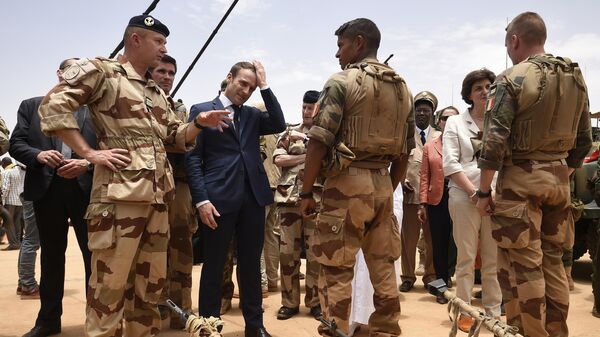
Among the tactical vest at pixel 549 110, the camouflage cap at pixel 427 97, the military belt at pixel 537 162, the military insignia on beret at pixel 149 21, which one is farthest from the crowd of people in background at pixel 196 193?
the camouflage cap at pixel 427 97

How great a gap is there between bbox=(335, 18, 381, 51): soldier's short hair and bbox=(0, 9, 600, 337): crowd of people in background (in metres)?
0.01

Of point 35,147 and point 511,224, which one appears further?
point 35,147

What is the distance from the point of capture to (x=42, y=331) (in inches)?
169

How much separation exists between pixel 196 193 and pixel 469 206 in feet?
7.93

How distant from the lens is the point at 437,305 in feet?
18.7

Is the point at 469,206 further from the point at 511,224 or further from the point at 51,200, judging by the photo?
the point at 51,200

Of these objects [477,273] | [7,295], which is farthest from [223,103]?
[477,273]

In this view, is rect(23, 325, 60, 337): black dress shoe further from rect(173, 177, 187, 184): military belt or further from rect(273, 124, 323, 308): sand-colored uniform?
rect(273, 124, 323, 308): sand-colored uniform

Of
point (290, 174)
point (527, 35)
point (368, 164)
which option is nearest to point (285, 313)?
point (290, 174)

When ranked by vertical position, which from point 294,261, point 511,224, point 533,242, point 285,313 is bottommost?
point 285,313

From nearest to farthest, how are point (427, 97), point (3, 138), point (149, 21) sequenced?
point (149, 21) < point (3, 138) < point (427, 97)

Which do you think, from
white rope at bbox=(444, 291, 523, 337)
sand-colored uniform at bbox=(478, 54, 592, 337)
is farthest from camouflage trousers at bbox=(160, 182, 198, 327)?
white rope at bbox=(444, 291, 523, 337)

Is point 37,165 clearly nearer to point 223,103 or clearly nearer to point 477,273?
point 223,103

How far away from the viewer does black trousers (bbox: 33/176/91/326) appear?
4258 mm
